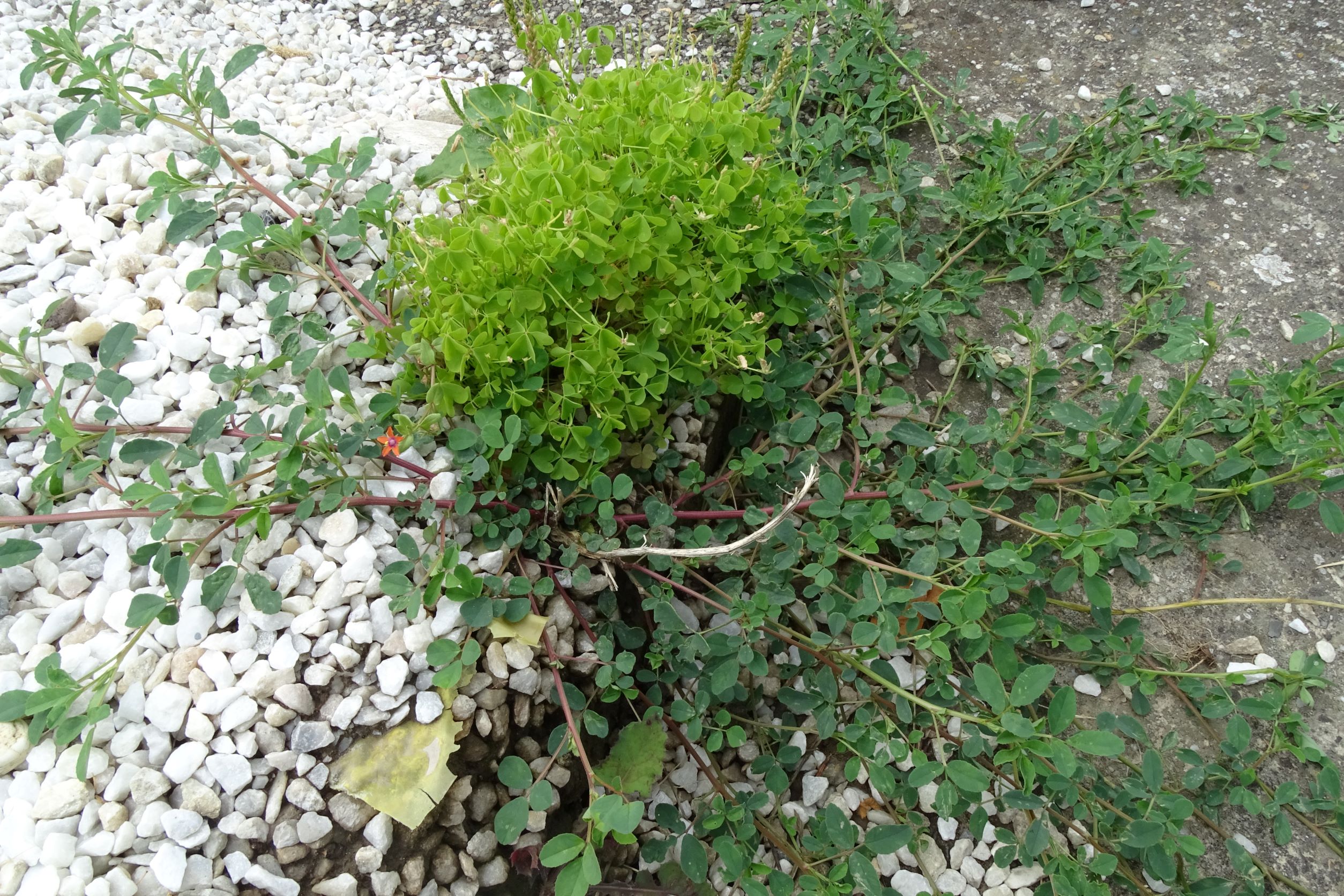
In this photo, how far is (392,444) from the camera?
189 cm

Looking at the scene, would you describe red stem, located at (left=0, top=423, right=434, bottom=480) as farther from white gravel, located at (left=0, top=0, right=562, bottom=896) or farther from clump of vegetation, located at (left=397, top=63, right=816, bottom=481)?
clump of vegetation, located at (left=397, top=63, right=816, bottom=481)

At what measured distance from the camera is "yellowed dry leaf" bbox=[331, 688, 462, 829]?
64.6 inches

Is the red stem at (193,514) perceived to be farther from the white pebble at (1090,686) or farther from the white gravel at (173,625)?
the white pebble at (1090,686)

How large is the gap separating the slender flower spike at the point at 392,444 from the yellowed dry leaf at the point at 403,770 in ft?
1.77

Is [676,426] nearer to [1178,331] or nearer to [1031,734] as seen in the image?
[1031,734]

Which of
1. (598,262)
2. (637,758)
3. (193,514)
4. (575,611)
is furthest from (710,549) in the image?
(193,514)

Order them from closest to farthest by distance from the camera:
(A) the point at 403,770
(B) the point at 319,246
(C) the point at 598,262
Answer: (A) the point at 403,770 < (C) the point at 598,262 < (B) the point at 319,246

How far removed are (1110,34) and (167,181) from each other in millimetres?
3208

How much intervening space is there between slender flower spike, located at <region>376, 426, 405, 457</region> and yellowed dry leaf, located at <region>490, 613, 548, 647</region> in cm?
41

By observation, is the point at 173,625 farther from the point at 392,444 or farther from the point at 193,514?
the point at 392,444

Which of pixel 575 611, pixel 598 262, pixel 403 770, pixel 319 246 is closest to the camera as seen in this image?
pixel 403 770

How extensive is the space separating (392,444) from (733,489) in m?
0.83

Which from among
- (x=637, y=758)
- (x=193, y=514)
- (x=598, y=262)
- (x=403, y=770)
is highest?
(x=598, y=262)

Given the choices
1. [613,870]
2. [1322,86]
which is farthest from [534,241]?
[1322,86]
